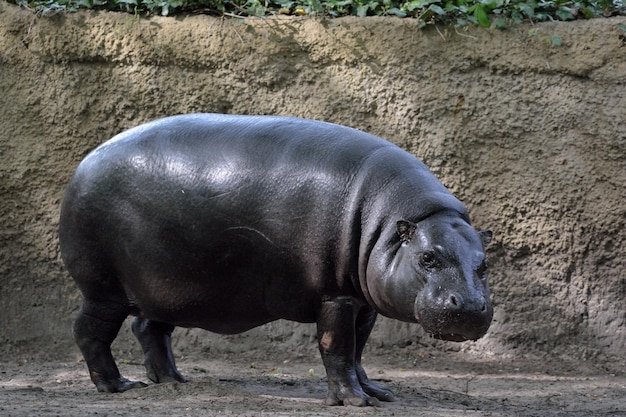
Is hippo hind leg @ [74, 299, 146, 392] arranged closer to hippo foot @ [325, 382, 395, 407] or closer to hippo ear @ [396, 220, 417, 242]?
hippo foot @ [325, 382, 395, 407]

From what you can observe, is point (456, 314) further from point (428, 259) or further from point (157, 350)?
point (157, 350)

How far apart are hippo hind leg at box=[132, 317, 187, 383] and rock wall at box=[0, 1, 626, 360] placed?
134 cm

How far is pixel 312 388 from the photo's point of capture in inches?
252

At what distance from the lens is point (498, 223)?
7.49 m

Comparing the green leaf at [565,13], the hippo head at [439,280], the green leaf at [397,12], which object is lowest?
the hippo head at [439,280]

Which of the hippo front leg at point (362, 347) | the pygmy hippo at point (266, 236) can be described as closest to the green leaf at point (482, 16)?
the pygmy hippo at point (266, 236)

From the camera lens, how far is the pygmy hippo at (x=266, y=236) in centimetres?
523

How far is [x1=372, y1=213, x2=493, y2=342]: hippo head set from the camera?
4.95m

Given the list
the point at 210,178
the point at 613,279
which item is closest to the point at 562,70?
the point at 613,279

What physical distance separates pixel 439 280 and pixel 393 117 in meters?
2.73

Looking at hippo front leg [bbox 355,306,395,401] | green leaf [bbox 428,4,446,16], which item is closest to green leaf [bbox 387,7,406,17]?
green leaf [bbox 428,4,446,16]

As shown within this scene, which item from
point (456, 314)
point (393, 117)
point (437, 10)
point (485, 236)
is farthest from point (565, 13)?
point (456, 314)

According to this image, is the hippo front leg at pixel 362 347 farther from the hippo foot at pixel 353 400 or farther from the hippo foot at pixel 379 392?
the hippo foot at pixel 353 400

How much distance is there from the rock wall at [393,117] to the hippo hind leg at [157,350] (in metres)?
1.34
